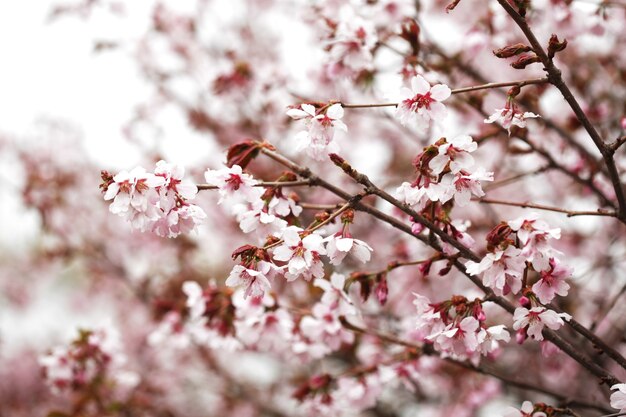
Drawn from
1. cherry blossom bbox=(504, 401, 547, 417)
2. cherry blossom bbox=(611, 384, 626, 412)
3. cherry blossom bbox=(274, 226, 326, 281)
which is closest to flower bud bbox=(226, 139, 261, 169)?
cherry blossom bbox=(274, 226, 326, 281)

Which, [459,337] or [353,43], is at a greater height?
[353,43]

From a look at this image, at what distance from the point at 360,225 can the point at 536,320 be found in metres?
2.22

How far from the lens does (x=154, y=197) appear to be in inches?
45.9

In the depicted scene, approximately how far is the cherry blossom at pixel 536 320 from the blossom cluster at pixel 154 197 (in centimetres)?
68

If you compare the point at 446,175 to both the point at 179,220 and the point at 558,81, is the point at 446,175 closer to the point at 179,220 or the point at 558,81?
the point at 558,81

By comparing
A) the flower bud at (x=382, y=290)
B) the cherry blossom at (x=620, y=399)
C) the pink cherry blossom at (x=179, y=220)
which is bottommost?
the cherry blossom at (x=620, y=399)

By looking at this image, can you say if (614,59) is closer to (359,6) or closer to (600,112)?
(600,112)

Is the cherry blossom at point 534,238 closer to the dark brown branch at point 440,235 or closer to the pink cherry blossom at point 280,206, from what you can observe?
the dark brown branch at point 440,235

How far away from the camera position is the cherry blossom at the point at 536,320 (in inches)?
45.1

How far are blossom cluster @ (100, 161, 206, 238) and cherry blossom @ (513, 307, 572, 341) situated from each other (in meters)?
0.68

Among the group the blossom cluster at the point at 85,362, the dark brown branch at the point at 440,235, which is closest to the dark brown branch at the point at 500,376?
the dark brown branch at the point at 440,235

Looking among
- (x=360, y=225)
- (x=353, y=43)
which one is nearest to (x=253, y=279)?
(x=353, y=43)

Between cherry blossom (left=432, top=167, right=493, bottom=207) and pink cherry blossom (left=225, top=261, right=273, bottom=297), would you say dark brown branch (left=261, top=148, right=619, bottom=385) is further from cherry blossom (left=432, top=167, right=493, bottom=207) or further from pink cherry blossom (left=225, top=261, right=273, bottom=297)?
pink cherry blossom (left=225, top=261, right=273, bottom=297)

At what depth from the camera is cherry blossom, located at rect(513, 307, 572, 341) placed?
3.76 feet
